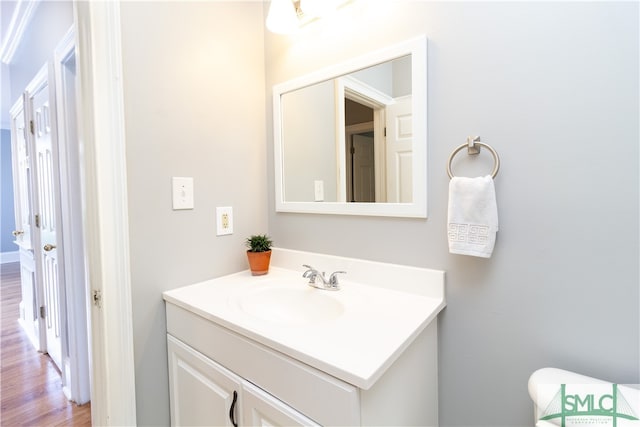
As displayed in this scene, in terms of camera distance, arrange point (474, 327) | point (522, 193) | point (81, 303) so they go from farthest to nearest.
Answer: point (81, 303)
point (474, 327)
point (522, 193)

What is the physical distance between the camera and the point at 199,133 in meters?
1.24

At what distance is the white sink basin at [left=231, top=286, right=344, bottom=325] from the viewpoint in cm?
111

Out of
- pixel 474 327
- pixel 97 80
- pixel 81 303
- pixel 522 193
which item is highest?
pixel 97 80

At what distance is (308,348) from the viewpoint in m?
0.72

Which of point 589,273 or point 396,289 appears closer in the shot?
point 589,273

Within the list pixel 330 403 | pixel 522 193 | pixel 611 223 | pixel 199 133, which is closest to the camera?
pixel 330 403

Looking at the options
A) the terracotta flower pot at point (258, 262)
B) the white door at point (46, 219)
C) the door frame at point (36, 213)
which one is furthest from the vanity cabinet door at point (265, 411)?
the door frame at point (36, 213)

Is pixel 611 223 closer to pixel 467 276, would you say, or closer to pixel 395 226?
pixel 467 276

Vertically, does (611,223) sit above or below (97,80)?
below

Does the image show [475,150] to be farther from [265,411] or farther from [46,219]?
[46,219]

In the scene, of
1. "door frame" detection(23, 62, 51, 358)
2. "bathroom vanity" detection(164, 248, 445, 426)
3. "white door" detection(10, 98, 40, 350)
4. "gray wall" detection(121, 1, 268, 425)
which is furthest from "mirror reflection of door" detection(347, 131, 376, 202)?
"white door" detection(10, 98, 40, 350)

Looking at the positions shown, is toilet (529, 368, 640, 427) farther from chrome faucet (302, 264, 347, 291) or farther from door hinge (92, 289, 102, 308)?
door hinge (92, 289, 102, 308)

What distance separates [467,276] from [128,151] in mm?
1207

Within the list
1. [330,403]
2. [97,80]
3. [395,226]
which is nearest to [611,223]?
[395,226]
